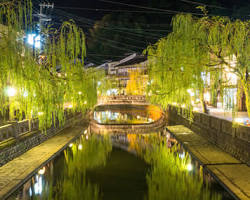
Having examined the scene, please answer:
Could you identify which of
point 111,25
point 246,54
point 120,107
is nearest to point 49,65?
point 246,54

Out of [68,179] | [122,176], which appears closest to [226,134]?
[122,176]

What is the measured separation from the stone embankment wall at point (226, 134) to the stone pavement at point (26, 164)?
690 centimetres

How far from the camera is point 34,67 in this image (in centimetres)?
754

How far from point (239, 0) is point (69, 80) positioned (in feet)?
117

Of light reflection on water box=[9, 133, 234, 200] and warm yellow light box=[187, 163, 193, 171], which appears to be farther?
warm yellow light box=[187, 163, 193, 171]

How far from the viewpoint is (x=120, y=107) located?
37.1m

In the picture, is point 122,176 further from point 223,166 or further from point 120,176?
point 223,166

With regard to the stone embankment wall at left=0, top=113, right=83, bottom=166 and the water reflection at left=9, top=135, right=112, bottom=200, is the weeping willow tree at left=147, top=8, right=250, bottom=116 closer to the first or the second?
the water reflection at left=9, top=135, right=112, bottom=200

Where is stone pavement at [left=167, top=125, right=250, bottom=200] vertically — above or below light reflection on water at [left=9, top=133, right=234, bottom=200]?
above

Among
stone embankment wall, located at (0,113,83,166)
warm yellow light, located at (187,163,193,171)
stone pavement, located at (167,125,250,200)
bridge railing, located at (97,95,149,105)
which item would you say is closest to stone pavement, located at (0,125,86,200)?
stone embankment wall, located at (0,113,83,166)

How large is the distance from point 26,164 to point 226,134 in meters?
8.45

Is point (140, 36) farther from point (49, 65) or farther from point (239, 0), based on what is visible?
point (49, 65)

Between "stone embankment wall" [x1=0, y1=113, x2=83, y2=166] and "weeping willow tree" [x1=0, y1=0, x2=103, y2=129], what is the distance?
995 mm

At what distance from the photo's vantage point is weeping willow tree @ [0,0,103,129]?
271 inches
